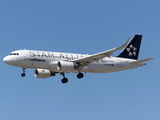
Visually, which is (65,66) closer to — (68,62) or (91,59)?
(68,62)

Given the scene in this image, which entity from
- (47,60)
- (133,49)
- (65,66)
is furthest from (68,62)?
(133,49)

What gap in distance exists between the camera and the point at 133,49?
72.4 metres

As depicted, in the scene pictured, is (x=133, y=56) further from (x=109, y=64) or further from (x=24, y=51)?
(x=24, y=51)

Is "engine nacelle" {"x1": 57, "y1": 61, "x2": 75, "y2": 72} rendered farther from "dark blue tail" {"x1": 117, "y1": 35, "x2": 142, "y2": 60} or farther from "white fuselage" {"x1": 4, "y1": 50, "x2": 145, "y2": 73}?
"dark blue tail" {"x1": 117, "y1": 35, "x2": 142, "y2": 60}

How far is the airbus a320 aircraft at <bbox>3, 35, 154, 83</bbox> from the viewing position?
6084cm

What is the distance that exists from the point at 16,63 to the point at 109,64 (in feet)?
50.5

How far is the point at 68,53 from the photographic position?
213 ft

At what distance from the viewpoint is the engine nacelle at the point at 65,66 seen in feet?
204

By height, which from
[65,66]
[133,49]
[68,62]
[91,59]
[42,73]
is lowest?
[42,73]

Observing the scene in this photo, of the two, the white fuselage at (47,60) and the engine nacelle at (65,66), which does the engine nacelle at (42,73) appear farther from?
the engine nacelle at (65,66)

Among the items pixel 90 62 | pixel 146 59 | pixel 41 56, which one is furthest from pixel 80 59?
pixel 146 59

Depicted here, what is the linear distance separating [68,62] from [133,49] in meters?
14.5

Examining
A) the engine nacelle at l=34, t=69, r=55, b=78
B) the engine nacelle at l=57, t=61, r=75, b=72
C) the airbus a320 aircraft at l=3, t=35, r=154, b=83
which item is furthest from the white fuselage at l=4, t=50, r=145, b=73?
the engine nacelle at l=34, t=69, r=55, b=78

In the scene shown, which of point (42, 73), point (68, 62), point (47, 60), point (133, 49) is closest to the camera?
point (47, 60)
